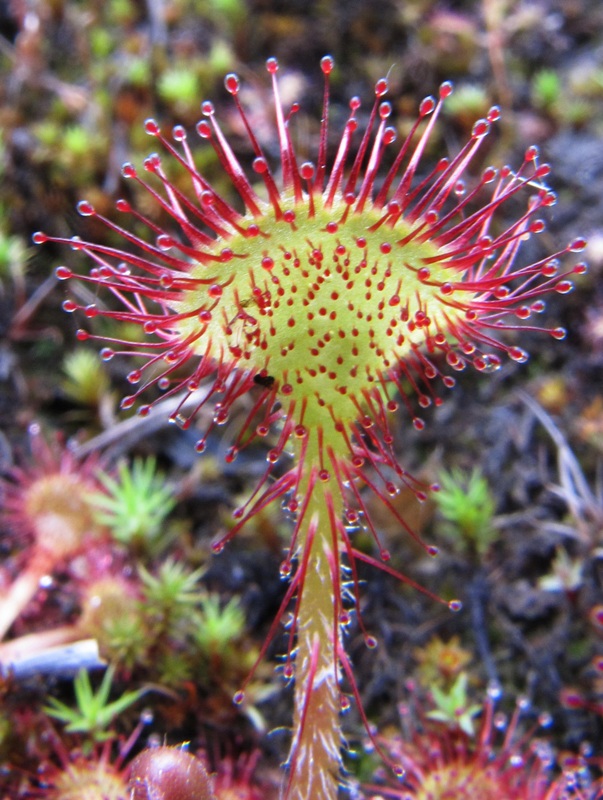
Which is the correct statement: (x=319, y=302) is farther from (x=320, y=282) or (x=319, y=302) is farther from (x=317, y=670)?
(x=317, y=670)

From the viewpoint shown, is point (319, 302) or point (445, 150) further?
point (445, 150)

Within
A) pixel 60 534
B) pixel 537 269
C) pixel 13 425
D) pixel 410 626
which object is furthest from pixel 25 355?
pixel 537 269

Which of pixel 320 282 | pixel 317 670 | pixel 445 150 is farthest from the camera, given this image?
pixel 445 150

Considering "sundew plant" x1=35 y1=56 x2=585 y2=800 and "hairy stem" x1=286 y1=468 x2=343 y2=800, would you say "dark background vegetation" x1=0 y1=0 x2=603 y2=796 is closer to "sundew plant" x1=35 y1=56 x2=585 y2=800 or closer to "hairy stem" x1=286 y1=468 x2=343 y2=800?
"hairy stem" x1=286 y1=468 x2=343 y2=800

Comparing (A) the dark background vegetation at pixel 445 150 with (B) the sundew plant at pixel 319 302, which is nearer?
(B) the sundew plant at pixel 319 302

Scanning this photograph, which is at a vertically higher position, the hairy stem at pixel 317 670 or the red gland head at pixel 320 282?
the red gland head at pixel 320 282

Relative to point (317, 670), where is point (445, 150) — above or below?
above

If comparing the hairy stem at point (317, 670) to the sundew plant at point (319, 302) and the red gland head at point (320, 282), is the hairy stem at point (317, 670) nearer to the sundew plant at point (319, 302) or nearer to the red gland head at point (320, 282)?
the sundew plant at point (319, 302)

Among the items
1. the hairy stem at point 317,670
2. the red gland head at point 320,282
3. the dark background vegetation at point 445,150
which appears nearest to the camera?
the red gland head at point 320,282

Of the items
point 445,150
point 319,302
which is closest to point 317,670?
point 319,302

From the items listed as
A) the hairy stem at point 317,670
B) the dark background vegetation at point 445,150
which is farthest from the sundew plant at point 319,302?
the dark background vegetation at point 445,150

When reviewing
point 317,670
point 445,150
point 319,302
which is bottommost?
point 317,670

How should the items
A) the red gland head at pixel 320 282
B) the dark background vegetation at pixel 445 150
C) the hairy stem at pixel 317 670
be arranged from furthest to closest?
the dark background vegetation at pixel 445 150 < the hairy stem at pixel 317 670 < the red gland head at pixel 320 282

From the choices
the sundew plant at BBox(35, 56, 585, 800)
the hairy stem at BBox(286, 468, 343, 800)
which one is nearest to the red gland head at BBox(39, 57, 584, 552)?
the sundew plant at BBox(35, 56, 585, 800)
